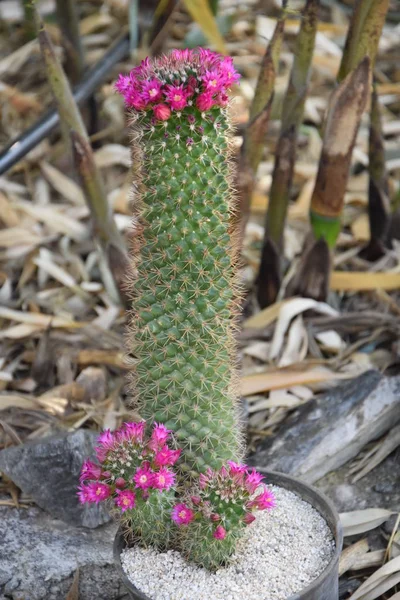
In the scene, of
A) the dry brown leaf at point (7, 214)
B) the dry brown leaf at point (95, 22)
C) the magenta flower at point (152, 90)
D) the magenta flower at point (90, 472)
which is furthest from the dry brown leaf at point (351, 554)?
the dry brown leaf at point (95, 22)

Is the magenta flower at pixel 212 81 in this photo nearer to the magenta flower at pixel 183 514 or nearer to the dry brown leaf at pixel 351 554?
the magenta flower at pixel 183 514

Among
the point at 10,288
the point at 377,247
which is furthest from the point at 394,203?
the point at 10,288

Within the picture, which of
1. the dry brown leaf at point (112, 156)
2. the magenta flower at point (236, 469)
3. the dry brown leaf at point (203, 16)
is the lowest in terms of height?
the magenta flower at point (236, 469)

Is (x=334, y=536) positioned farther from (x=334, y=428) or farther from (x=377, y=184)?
(x=377, y=184)

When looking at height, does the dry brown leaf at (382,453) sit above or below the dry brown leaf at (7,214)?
below

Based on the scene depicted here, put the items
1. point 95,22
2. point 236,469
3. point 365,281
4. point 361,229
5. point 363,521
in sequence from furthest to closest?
point 95,22, point 361,229, point 365,281, point 363,521, point 236,469

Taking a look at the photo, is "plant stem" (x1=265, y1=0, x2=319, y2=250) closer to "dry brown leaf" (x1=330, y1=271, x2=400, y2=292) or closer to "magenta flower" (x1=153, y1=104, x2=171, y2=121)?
"dry brown leaf" (x1=330, y1=271, x2=400, y2=292)

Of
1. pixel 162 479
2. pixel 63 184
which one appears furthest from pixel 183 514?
pixel 63 184

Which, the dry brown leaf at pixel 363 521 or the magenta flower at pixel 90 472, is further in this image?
the dry brown leaf at pixel 363 521
